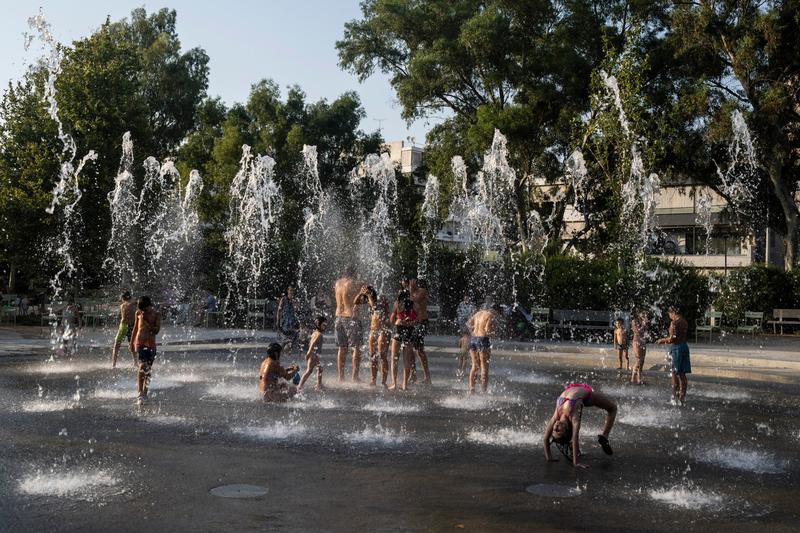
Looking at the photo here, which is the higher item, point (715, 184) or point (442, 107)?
point (442, 107)

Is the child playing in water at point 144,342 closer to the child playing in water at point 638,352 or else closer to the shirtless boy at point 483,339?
the shirtless boy at point 483,339

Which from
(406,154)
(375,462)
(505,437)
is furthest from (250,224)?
(406,154)

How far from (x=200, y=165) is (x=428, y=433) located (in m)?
42.9

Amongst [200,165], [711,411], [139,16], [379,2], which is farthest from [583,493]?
[139,16]

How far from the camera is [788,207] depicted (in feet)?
118

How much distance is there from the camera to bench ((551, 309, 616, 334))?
2667 centimetres

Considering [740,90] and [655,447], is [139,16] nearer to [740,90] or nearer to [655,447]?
[740,90]

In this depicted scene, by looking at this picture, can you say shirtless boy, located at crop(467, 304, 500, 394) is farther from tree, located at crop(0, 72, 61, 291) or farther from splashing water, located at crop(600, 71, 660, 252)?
tree, located at crop(0, 72, 61, 291)

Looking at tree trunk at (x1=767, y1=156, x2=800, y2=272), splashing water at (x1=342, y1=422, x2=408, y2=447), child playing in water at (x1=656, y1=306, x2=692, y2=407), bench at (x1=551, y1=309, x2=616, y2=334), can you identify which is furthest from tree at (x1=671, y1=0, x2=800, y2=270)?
splashing water at (x1=342, y1=422, x2=408, y2=447)

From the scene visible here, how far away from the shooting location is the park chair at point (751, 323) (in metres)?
31.2

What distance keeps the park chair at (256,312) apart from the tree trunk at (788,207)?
901 inches

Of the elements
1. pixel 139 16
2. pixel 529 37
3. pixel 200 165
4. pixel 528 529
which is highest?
pixel 139 16

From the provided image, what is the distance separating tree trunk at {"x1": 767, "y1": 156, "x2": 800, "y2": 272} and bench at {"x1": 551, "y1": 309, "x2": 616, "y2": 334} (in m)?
13.1

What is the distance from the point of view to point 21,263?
34.7 metres
